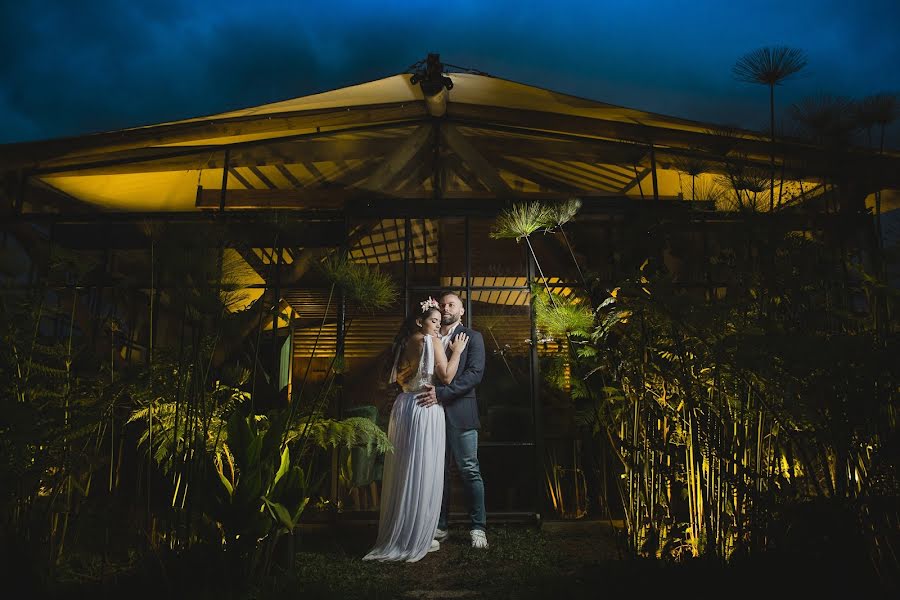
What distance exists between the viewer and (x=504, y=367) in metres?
8.11

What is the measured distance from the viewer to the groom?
4.57 metres

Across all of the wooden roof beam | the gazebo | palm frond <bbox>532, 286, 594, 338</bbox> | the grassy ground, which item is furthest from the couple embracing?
the wooden roof beam

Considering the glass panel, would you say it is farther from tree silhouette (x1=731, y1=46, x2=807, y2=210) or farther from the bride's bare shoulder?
tree silhouette (x1=731, y1=46, x2=807, y2=210)

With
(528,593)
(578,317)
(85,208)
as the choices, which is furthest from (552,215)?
(85,208)

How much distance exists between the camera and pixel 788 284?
3.18 meters

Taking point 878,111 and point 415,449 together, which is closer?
point 878,111

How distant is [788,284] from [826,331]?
34 centimetres

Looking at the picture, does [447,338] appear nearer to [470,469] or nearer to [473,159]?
[470,469]

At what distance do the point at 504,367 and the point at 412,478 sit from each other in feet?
12.8

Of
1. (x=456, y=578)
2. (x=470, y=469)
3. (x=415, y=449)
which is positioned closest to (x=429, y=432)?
(x=415, y=449)

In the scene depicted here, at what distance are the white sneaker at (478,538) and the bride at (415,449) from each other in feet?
0.88

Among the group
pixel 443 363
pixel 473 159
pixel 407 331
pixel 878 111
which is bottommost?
pixel 443 363

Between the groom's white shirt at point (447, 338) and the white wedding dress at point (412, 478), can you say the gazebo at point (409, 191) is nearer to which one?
the groom's white shirt at point (447, 338)

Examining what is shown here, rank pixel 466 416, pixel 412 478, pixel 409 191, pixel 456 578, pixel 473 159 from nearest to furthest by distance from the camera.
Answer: pixel 456 578
pixel 412 478
pixel 466 416
pixel 473 159
pixel 409 191
